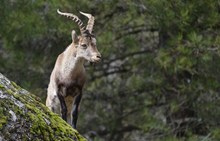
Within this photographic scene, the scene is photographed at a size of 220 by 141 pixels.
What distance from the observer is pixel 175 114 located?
48.2 ft

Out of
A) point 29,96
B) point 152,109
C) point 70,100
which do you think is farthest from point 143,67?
point 29,96

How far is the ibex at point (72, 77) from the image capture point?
7.81 metres

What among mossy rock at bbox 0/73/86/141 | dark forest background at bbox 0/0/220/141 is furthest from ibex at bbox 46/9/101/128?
dark forest background at bbox 0/0/220/141

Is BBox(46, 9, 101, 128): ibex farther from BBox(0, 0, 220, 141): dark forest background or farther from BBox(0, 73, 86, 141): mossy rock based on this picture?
BBox(0, 0, 220, 141): dark forest background

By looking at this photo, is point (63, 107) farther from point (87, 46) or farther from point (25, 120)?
point (25, 120)

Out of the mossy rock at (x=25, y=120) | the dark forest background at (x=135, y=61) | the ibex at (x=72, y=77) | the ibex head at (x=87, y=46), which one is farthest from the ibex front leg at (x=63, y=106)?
the dark forest background at (x=135, y=61)

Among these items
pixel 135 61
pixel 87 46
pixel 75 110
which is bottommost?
pixel 135 61

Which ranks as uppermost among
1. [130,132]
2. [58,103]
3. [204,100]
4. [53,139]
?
[53,139]

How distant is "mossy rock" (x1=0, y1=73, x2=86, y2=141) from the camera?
3510mm

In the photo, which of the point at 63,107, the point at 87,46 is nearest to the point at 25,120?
the point at 63,107

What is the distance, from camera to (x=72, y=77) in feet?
26.5

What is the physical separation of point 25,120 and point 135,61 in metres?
11.4

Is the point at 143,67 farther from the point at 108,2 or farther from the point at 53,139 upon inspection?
the point at 53,139

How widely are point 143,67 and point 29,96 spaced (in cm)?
1095
